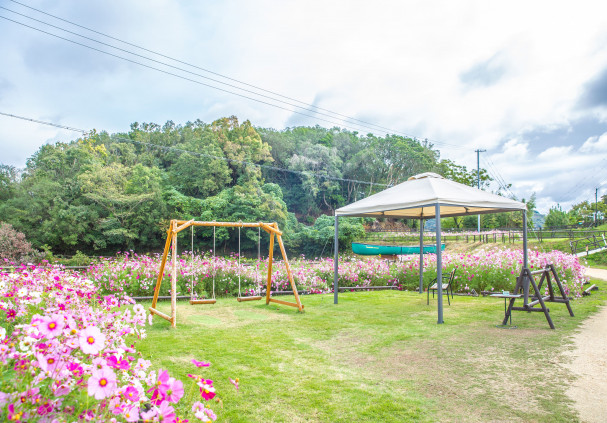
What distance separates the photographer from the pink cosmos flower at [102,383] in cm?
117

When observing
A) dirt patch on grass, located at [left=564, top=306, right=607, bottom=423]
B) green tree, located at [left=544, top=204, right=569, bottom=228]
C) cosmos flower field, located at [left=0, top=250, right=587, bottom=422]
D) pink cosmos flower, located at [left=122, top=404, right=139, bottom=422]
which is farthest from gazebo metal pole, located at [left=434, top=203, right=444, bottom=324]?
green tree, located at [left=544, top=204, right=569, bottom=228]

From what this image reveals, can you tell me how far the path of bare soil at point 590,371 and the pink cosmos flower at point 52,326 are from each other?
3.19 m

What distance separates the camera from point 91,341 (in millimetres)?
1347

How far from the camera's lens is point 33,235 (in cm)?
2409

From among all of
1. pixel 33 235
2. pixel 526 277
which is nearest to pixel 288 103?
pixel 33 235

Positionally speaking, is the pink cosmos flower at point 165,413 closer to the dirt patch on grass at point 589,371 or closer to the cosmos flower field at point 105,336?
the cosmos flower field at point 105,336

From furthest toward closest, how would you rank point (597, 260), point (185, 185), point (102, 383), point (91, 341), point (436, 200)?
point (185, 185), point (597, 260), point (436, 200), point (91, 341), point (102, 383)

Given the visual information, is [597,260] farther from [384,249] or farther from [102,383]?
[102,383]

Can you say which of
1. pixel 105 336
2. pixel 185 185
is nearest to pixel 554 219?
pixel 185 185

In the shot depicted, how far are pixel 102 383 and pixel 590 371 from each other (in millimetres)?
4178

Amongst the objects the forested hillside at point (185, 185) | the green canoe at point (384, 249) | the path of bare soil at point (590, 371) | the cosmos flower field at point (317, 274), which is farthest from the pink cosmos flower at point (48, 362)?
the green canoe at point (384, 249)

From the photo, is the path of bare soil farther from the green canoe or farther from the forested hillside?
the forested hillside

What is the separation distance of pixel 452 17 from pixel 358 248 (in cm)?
1655

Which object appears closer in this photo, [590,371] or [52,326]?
[52,326]
